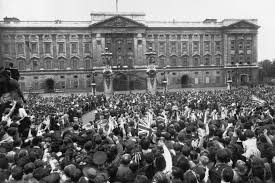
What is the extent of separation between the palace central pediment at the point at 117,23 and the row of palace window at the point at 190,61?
34.1ft

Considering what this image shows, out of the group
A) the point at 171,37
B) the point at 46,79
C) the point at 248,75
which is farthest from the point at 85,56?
the point at 248,75

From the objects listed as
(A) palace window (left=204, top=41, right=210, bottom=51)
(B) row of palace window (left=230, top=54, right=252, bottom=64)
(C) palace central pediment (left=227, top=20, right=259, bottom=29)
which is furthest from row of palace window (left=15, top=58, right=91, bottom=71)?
(C) palace central pediment (left=227, top=20, right=259, bottom=29)

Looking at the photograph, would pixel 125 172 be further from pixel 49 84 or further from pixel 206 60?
pixel 206 60

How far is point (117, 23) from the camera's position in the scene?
77625 mm

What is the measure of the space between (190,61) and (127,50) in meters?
15.8

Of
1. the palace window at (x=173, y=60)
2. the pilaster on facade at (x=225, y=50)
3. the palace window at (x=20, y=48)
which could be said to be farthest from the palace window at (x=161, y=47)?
the palace window at (x=20, y=48)

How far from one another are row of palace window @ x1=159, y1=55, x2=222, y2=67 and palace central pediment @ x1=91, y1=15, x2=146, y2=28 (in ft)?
34.1

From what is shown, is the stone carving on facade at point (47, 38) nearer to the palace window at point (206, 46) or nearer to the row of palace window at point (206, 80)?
the row of palace window at point (206, 80)

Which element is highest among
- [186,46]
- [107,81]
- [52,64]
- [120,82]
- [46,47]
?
[186,46]

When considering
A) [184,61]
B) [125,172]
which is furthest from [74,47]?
[125,172]

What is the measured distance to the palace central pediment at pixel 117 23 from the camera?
76875 mm

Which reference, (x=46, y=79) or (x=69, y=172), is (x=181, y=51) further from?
(x=69, y=172)

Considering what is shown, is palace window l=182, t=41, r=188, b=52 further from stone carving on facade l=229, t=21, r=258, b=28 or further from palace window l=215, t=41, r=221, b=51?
stone carving on facade l=229, t=21, r=258, b=28

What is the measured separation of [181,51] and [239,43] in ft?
48.2
